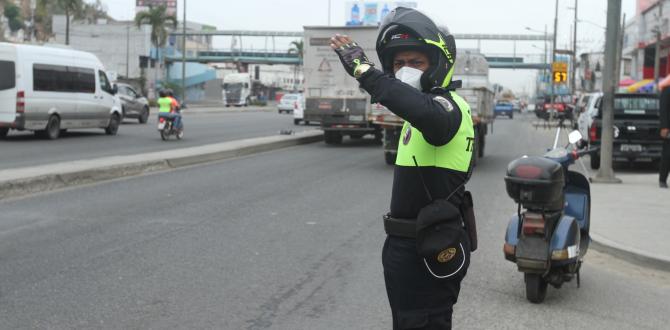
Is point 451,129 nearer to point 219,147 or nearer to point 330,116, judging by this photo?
point 219,147

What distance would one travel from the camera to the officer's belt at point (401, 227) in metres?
3.00

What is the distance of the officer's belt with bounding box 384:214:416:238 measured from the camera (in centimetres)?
300

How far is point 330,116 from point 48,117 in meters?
8.19

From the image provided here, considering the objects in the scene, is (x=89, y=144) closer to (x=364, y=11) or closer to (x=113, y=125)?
(x=113, y=125)

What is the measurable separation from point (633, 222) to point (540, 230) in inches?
158

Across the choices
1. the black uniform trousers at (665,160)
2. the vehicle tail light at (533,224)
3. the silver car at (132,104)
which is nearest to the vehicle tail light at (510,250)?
the vehicle tail light at (533,224)

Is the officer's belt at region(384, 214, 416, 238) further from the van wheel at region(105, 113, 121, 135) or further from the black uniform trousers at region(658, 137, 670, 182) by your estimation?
the van wheel at region(105, 113, 121, 135)

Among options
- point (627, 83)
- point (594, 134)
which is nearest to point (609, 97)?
point (594, 134)

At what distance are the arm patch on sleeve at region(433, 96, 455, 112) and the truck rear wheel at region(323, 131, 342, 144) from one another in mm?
21256

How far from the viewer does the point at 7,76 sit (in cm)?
2088

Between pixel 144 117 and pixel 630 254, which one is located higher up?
pixel 144 117

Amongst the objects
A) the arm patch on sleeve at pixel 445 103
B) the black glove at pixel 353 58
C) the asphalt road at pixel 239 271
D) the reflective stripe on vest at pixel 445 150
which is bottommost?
the asphalt road at pixel 239 271

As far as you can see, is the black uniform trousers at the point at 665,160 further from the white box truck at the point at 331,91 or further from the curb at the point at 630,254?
the white box truck at the point at 331,91

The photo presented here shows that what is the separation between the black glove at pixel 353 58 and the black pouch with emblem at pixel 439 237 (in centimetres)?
58
